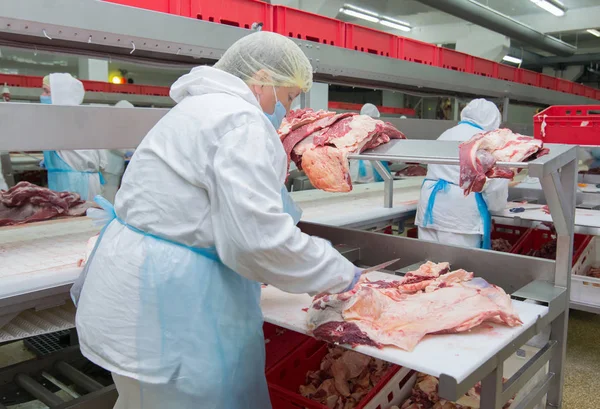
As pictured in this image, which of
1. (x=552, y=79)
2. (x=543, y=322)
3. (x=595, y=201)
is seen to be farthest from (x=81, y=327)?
(x=552, y=79)

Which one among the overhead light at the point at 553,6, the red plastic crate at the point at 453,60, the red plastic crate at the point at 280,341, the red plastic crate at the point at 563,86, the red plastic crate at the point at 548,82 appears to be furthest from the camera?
the overhead light at the point at 553,6

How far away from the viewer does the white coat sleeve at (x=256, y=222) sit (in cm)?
145

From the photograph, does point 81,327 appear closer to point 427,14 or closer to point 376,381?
point 376,381

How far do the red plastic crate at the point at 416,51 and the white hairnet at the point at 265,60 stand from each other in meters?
2.42

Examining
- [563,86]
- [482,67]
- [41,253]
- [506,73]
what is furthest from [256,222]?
[563,86]

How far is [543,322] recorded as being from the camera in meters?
1.81

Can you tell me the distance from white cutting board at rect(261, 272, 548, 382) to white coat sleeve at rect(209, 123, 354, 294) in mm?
311

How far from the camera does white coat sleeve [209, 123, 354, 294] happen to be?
1.45 m

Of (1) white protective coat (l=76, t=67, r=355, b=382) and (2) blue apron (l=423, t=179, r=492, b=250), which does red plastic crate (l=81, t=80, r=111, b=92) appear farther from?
(1) white protective coat (l=76, t=67, r=355, b=382)

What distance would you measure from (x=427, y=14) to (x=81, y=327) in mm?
11158

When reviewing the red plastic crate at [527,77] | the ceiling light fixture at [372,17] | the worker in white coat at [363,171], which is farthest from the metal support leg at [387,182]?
the ceiling light fixture at [372,17]

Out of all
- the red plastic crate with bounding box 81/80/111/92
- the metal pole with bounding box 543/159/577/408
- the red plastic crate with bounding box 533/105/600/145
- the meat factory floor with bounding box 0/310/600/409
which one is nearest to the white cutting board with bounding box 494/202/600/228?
the red plastic crate with bounding box 533/105/600/145

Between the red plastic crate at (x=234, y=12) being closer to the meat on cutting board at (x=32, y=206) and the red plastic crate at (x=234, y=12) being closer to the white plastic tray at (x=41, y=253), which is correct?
the white plastic tray at (x=41, y=253)

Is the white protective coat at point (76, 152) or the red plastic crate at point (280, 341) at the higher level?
the white protective coat at point (76, 152)
